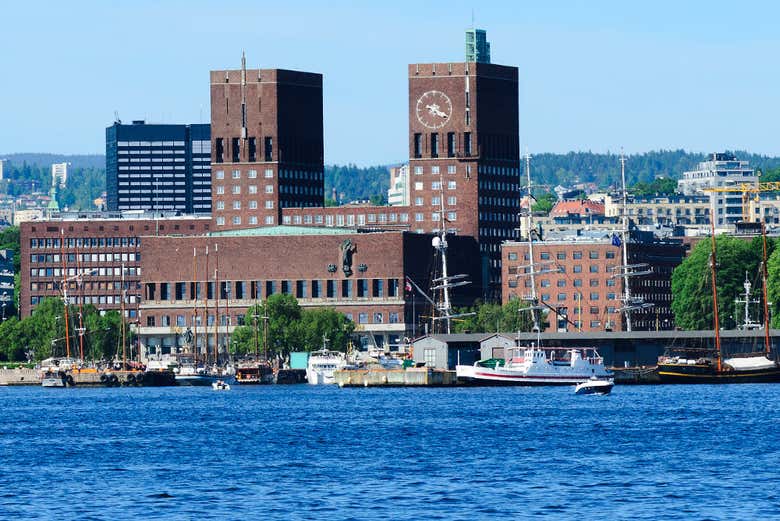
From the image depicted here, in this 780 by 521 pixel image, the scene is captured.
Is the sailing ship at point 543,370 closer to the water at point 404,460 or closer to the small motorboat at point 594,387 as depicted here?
the small motorboat at point 594,387

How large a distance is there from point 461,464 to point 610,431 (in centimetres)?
2213

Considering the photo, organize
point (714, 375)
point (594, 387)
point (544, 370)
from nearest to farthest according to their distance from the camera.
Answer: point (594, 387), point (544, 370), point (714, 375)

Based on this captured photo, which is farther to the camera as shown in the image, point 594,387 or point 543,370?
point 543,370

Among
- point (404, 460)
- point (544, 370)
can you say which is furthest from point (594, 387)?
point (404, 460)

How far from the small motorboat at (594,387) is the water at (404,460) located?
23.8 feet

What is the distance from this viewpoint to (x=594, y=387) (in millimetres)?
166625

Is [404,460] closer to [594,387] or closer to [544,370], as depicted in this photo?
[594,387]

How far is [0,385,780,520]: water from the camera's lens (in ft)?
263

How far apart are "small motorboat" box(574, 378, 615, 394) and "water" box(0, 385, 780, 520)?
7.25 metres

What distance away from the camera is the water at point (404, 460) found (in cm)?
8019


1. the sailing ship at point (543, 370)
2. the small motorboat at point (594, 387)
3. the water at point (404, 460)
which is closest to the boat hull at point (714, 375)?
the sailing ship at point (543, 370)

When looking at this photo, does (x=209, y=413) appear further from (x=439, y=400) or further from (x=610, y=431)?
(x=610, y=431)

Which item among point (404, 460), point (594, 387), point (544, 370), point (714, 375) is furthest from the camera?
point (714, 375)

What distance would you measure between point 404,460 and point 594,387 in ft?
226
